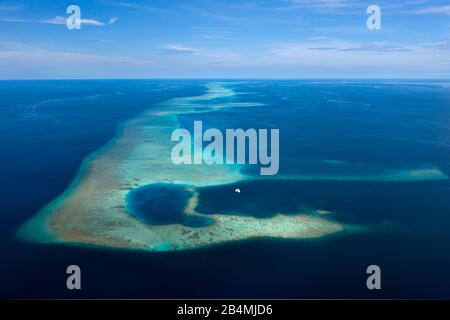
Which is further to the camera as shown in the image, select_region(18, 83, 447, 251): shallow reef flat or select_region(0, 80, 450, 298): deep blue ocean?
select_region(18, 83, 447, 251): shallow reef flat

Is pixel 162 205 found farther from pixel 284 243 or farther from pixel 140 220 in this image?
pixel 284 243

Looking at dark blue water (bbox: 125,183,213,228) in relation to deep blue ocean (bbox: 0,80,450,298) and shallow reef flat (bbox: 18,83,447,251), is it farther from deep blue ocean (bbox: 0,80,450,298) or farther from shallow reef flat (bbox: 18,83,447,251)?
deep blue ocean (bbox: 0,80,450,298)

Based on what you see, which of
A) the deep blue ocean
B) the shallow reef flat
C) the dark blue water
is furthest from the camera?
the dark blue water

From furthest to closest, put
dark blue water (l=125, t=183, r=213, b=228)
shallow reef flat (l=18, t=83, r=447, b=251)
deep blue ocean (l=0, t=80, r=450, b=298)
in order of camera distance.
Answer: dark blue water (l=125, t=183, r=213, b=228) → shallow reef flat (l=18, t=83, r=447, b=251) → deep blue ocean (l=0, t=80, r=450, b=298)

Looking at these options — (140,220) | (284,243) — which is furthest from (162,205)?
(284,243)

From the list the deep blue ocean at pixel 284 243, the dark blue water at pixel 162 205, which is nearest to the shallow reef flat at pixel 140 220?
the dark blue water at pixel 162 205

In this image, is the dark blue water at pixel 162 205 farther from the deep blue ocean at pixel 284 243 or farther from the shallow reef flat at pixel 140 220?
the deep blue ocean at pixel 284 243

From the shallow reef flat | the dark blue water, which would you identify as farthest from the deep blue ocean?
the dark blue water
